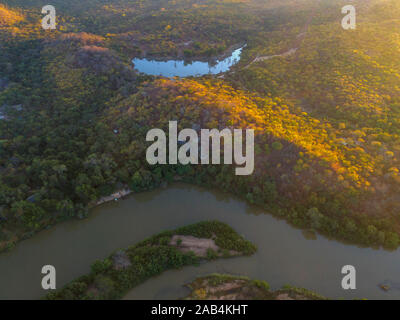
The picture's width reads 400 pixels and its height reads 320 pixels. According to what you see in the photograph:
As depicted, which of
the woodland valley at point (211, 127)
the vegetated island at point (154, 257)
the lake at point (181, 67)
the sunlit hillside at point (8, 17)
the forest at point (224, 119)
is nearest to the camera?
the vegetated island at point (154, 257)

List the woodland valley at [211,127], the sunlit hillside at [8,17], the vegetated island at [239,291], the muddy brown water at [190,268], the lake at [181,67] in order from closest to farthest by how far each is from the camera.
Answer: the vegetated island at [239,291] < the muddy brown water at [190,268] < the woodland valley at [211,127] < the lake at [181,67] < the sunlit hillside at [8,17]

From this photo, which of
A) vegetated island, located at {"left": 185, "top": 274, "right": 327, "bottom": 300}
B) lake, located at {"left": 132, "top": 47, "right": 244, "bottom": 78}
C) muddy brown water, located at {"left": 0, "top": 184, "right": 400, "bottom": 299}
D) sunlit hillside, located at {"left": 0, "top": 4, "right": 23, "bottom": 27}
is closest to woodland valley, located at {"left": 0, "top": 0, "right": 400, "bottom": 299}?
vegetated island, located at {"left": 185, "top": 274, "right": 327, "bottom": 300}

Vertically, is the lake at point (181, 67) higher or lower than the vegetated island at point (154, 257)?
higher

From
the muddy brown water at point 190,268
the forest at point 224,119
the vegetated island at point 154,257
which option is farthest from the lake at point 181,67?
the vegetated island at point 154,257

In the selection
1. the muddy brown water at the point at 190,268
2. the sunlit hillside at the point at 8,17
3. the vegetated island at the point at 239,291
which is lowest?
the vegetated island at the point at 239,291

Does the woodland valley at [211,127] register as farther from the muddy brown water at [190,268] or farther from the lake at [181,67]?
the lake at [181,67]

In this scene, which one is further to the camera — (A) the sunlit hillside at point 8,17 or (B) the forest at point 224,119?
(A) the sunlit hillside at point 8,17

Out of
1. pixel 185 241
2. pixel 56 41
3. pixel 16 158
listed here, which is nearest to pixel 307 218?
pixel 185 241
